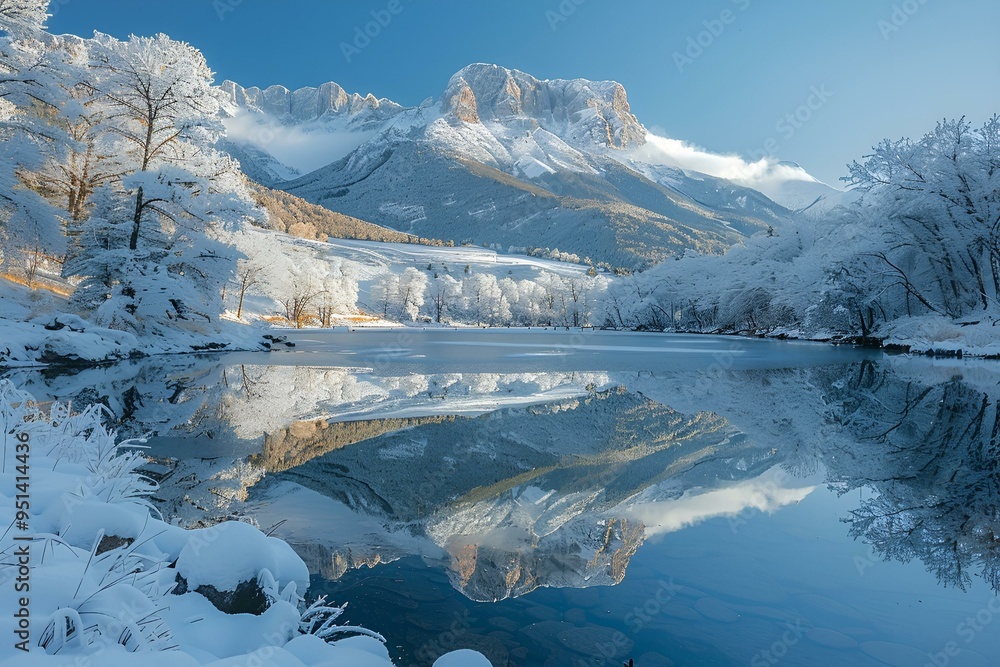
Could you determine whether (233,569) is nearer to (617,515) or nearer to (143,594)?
(143,594)

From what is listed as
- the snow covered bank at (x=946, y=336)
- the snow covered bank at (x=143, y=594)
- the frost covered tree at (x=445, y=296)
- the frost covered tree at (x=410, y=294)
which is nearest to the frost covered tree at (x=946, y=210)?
the snow covered bank at (x=946, y=336)

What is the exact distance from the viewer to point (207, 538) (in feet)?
11.4

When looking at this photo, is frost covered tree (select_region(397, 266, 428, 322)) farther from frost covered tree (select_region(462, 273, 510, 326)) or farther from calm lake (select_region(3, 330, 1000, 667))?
calm lake (select_region(3, 330, 1000, 667))

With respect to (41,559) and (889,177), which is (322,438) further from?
(889,177)

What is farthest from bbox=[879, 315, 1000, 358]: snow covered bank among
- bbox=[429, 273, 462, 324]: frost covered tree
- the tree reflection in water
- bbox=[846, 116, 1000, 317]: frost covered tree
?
bbox=[429, 273, 462, 324]: frost covered tree

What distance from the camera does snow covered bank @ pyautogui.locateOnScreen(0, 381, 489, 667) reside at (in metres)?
2.26

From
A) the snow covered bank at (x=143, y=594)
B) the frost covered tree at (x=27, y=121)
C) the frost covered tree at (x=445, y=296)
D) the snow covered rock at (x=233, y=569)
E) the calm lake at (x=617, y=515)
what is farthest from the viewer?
the frost covered tree at (x=445, y=296)

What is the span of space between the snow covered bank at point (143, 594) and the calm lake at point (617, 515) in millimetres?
567

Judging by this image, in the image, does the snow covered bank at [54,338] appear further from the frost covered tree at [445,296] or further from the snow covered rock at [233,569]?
the frost covered tree at [445,296]

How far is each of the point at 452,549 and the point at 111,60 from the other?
81.3 feet

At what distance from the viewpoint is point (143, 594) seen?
2725 mm

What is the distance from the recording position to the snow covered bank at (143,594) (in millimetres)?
2260

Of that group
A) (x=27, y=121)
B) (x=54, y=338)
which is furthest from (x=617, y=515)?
(x=27, y=121)

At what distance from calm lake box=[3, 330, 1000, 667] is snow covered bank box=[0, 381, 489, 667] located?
567mm
